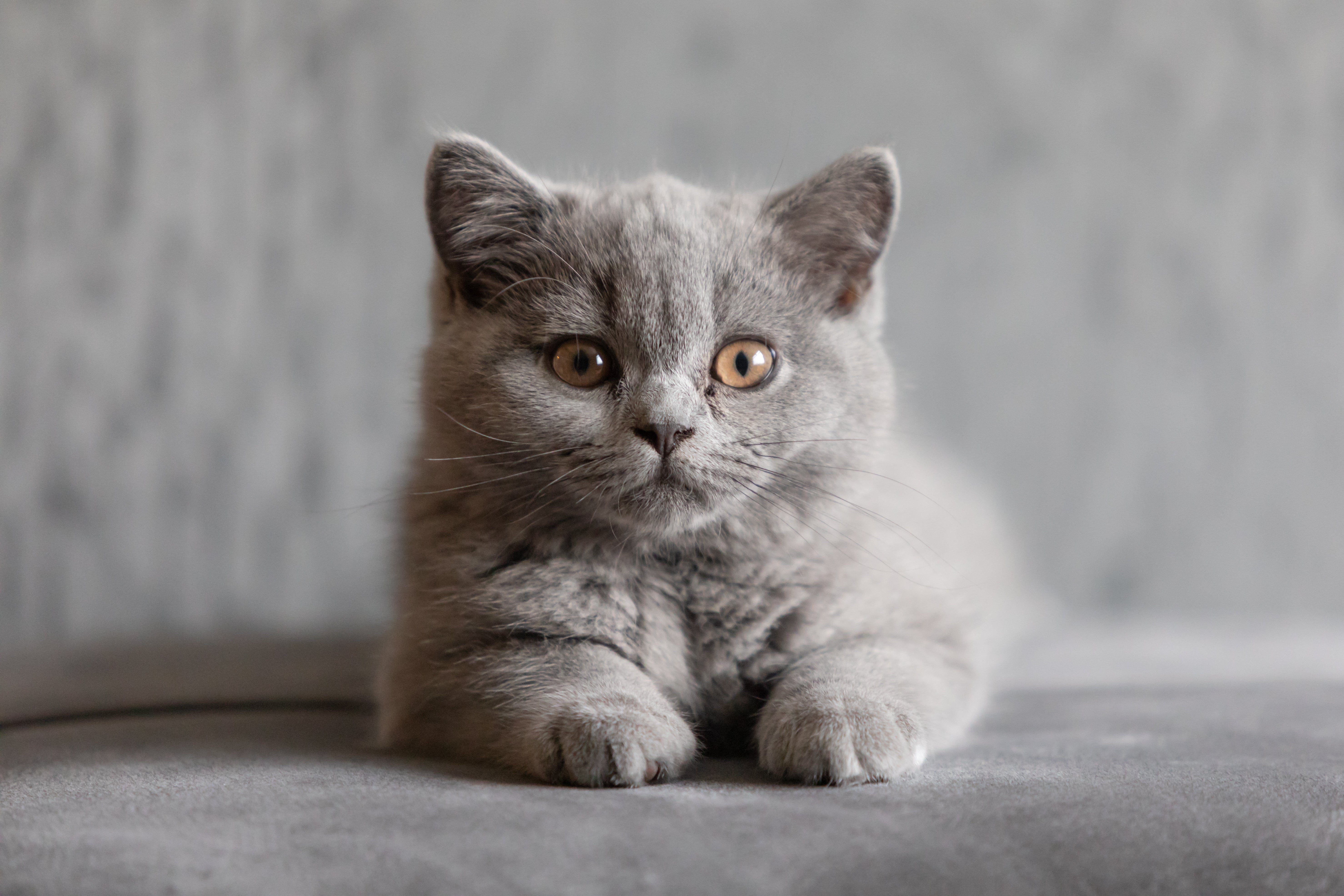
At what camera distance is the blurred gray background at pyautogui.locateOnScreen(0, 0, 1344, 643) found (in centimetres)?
209

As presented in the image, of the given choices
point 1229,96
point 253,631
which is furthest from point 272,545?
point 1229,96

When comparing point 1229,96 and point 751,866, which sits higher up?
point 1229,96

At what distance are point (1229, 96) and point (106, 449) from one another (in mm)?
2994

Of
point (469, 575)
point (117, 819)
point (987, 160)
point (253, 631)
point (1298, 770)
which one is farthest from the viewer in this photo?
point (987, 160)

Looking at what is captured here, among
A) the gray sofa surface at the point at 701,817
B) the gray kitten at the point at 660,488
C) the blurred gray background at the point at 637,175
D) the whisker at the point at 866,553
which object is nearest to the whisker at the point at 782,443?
the gray kitten at the point at 660,488

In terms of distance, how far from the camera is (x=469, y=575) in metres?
1.19

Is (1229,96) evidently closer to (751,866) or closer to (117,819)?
(751,866)

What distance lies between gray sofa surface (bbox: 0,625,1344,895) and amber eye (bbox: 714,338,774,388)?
0.47 m

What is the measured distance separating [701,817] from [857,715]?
0.23m

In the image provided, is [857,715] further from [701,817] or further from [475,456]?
[475,456]

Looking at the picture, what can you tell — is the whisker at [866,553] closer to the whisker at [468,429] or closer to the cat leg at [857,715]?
the cat leg at [857,715]

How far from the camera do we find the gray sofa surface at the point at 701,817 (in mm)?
742

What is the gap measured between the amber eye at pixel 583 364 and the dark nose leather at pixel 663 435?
0.11 meters

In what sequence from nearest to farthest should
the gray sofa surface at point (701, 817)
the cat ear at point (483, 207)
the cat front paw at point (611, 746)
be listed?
the gray sofa surface at point (701, 817) < the cat front paw at point (611, 746) < the cat ear at point (483, 207)
